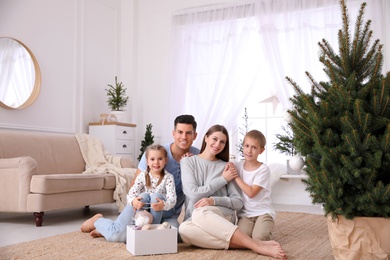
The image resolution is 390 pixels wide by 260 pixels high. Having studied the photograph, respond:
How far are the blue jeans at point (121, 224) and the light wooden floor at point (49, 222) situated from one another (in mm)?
572

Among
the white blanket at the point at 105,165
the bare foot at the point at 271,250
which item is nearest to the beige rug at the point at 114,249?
the bare foot at the point at 271,250

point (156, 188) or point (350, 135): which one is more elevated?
point (350, 135)

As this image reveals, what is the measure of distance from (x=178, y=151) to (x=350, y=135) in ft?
4.21

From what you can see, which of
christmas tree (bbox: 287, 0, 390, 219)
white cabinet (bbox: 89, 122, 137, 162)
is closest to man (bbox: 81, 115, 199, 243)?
christmas tree (bbox: 287, 0, 390, 219)

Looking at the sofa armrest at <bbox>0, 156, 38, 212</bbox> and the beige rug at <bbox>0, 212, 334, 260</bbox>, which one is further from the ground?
the sofa armrest at <bbox>0, 156, 38, 212</bbox>

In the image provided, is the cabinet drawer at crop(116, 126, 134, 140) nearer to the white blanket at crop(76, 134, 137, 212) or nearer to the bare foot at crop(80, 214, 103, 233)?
the white blanket at crop(76, 134, 137, 212)

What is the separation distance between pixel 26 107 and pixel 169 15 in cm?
256

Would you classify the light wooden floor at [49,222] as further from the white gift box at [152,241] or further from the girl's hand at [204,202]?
the girl's hand at [204,202]

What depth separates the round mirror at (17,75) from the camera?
14.5 feet

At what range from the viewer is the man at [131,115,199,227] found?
2703mm

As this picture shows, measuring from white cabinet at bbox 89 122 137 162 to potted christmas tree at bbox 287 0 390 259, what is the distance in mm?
3714

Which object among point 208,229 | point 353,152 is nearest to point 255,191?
point 208,229

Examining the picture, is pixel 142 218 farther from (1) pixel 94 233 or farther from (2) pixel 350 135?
(2) pixel 350 135

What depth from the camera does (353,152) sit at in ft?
5.83
